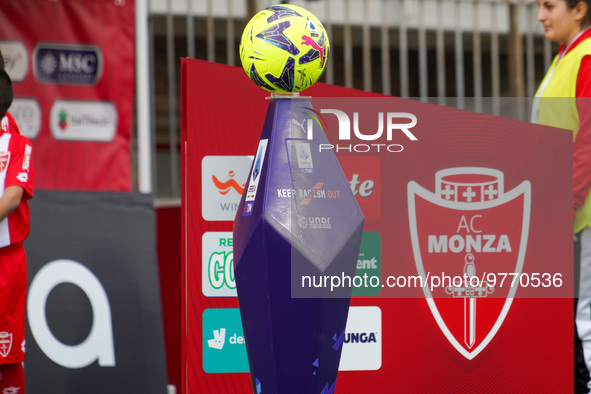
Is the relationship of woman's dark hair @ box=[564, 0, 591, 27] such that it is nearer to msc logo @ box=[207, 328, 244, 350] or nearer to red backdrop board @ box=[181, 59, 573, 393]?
red backdrop board @ box=[181, 59, 573, 393]

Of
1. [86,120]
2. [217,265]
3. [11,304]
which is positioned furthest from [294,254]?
[86,120]

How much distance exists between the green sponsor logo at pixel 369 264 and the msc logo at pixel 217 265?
510 mm

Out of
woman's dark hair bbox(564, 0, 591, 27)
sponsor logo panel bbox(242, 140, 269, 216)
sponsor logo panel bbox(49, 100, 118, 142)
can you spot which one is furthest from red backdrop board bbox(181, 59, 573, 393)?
sponsor logo panel bbox(49, 100, 118, 142)

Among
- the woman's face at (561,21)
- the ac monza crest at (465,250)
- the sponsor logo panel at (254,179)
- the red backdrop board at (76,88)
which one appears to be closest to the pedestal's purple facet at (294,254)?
the sponsor logo panel at (254,179)

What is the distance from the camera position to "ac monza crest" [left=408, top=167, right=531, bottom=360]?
10.7 feet

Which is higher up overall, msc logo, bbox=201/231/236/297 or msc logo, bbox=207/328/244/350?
msc logo, bbox=201/231/236/297

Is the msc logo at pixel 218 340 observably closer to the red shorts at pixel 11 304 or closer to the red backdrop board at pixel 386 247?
the red backdrop board at pixel 386 247

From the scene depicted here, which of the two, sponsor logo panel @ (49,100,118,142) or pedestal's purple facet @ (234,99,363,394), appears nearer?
pedestal's purple facet @ (234,99,363,394)

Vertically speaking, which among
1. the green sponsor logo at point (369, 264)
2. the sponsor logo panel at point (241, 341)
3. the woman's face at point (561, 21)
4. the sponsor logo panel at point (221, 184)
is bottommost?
the sponsor logo panel at point (241, 341)

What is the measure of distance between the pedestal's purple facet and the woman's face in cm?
137

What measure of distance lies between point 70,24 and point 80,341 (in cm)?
231

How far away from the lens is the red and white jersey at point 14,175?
3133 mm

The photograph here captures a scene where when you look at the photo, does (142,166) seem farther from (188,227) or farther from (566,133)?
(566,133)

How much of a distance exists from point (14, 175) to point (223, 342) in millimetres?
1054
